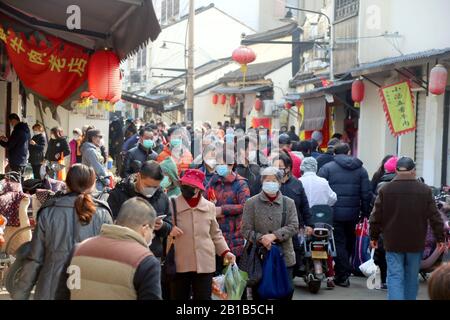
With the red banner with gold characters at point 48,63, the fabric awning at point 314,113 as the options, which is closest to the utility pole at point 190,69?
the fabric awning at point 314,113

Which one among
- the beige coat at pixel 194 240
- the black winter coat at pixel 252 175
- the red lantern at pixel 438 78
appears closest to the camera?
the beige coat at pixel 194 240

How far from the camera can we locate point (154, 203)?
23.5 feet

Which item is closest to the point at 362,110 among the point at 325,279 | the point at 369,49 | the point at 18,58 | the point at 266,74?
the point at 369,49

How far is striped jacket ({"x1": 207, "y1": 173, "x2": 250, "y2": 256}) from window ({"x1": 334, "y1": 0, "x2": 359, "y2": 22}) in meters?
12.8

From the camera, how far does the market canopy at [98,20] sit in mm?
9289

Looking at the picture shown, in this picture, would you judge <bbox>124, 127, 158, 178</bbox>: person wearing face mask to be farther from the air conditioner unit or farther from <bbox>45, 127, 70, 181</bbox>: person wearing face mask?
the air conditioner unit

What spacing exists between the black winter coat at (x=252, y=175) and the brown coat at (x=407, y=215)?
2.75 meters

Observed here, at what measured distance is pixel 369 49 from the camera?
64.5ft

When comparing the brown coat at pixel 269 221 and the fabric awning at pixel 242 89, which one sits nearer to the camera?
the brown coat at pixel 269 221

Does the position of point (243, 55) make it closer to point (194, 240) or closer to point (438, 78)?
point (438, 78)

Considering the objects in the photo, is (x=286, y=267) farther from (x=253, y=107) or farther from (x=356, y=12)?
(x=253, y=107)

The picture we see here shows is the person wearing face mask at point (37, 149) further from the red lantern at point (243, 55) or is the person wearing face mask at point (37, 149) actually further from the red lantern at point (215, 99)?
the red lantern at point (215, 99)
